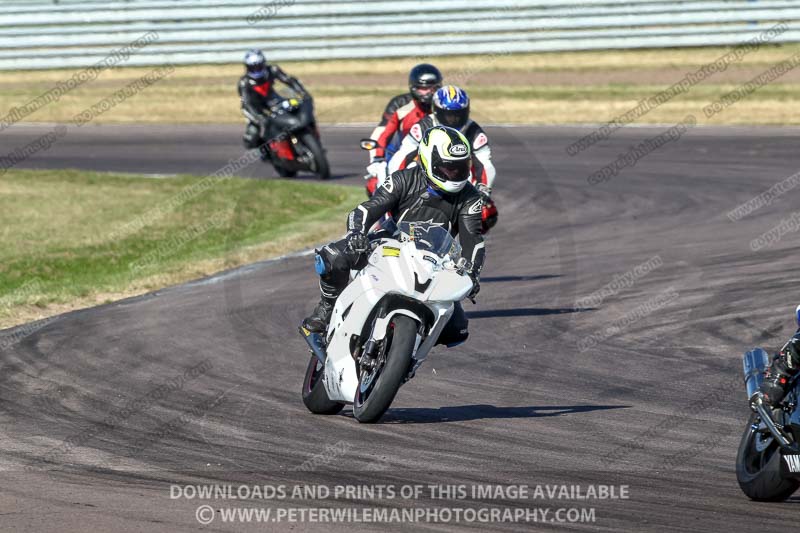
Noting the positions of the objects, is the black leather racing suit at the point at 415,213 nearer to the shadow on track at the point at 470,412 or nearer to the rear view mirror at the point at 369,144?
the shadow on track at the point at 470,412

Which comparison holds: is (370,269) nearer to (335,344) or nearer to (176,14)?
(335,344)

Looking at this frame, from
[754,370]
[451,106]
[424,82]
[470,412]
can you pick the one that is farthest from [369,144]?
[754,370]

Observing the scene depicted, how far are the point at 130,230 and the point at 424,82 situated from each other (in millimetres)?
6186

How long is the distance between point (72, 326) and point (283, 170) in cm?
1167

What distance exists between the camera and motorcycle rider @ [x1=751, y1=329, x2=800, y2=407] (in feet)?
21.4

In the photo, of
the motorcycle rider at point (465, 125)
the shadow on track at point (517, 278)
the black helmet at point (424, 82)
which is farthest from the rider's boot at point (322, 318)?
the shadow on track at point (517, 278)

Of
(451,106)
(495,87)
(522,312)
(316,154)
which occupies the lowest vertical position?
(495,87)

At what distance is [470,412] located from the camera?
8.92 meters

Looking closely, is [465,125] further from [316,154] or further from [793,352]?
[316,154]

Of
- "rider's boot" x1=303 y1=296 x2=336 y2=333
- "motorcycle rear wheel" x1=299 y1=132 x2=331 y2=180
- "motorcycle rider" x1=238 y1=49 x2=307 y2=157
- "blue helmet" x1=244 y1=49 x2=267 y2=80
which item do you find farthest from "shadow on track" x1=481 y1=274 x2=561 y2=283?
"blue helmet" x1=244 y1=49 x2=267 y2=80

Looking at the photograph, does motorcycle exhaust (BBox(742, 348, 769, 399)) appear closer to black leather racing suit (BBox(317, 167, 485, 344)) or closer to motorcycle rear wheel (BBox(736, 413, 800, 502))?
motorcycle rear wheel (BBox(736, 413, 800, 502))

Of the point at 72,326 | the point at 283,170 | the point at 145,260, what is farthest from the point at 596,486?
the point at 283,170

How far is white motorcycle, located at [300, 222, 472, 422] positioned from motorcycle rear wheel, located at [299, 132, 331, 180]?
1428 cm

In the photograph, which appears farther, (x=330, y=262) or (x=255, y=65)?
(x=255, y=65)
